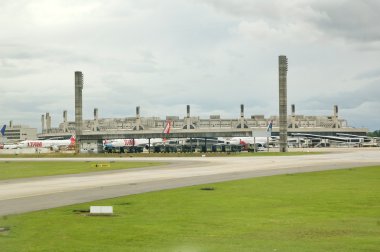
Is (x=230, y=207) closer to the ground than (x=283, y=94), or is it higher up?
closer to the ground

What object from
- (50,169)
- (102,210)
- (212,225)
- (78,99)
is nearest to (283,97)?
(78,99)

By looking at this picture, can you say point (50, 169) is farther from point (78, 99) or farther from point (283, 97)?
point (78, 99)

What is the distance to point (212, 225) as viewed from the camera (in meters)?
16.9

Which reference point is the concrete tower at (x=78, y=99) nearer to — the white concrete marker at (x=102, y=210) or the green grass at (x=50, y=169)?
the green grass at (x=50, y=169)

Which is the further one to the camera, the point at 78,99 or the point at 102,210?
the point at 78,99

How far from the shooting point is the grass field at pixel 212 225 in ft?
45.1

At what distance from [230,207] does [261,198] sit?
3823 millimetres

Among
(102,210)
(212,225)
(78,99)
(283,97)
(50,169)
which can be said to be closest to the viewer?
(212,225)

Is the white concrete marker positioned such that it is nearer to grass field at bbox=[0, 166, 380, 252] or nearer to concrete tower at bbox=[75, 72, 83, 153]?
grass field at bbox=[0, 166, 380, 252]

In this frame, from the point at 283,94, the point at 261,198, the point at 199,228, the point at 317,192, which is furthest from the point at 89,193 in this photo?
the point at 283,94

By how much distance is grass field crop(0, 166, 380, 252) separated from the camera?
45.1ft

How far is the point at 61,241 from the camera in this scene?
1448cm

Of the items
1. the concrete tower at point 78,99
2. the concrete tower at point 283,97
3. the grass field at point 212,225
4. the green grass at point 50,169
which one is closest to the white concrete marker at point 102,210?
the grass field at point 212,225

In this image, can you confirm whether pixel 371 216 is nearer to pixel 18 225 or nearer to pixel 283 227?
pixel 283 227
